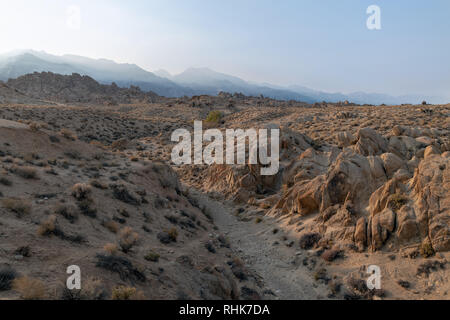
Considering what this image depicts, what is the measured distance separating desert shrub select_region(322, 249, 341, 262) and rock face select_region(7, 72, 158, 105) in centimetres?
11155

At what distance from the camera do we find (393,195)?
41.5 feet

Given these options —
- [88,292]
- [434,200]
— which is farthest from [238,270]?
[434,200]

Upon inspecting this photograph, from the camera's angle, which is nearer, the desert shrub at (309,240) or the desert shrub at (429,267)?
the desert shrub at (429,267)

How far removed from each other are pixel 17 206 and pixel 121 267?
210 inches

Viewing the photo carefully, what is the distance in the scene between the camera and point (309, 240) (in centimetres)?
1469

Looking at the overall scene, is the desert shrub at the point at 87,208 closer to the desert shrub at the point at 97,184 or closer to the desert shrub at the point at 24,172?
the desert shrub at the point at 97,184

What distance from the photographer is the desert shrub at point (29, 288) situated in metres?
5.93

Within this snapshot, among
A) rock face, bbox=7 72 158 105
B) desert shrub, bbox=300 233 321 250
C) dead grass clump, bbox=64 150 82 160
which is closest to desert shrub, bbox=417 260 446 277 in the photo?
desert shrub, bbox=300 233 321 250

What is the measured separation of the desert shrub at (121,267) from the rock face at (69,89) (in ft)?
370

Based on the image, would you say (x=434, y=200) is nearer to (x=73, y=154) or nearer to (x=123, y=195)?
(x=123, y=195)

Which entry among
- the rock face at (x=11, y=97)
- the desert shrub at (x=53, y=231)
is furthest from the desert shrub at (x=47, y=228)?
the rock face at (x=11, y=97)

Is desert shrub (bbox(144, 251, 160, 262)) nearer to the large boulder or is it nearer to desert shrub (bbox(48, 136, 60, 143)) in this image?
the large boulder
